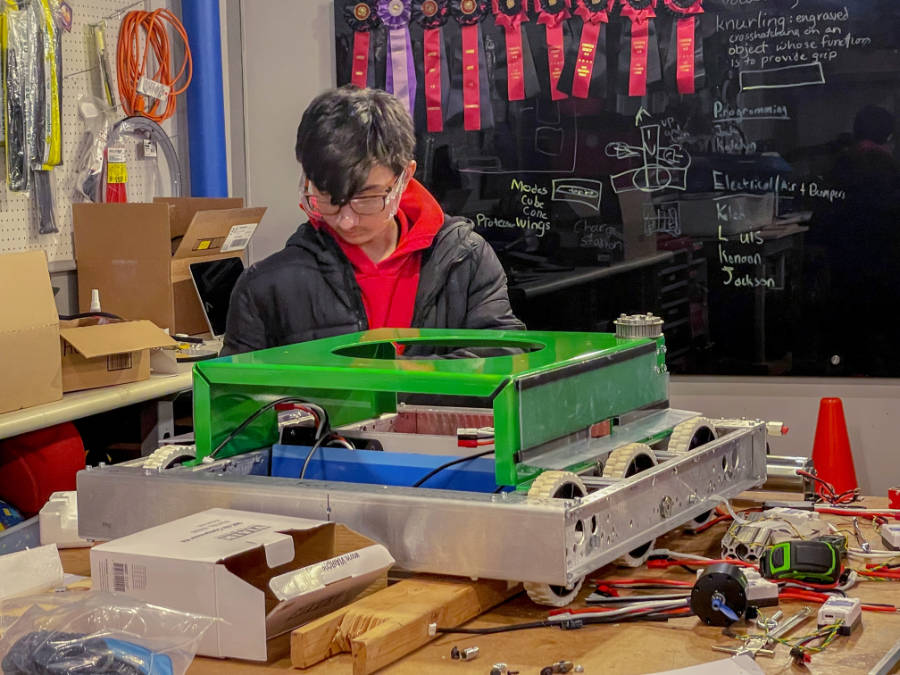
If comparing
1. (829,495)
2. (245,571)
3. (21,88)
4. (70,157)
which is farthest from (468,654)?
(70,157)

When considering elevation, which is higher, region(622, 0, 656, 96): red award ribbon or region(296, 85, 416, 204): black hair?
region(622, 0, 656, 96): red award ribbon

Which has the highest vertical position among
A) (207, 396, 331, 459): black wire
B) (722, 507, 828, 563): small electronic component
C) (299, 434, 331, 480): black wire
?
(207, 396, 331, 459): black wire

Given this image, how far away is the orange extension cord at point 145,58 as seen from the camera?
383 centimetres

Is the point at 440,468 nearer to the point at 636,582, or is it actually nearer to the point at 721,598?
the point at 636,582

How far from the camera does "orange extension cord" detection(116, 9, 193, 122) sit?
3.83 m

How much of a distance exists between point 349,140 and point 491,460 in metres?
1.29

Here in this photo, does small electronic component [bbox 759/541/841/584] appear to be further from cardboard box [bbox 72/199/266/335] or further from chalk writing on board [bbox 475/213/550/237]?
chalk writing on board [bbox 475/213/550/237]

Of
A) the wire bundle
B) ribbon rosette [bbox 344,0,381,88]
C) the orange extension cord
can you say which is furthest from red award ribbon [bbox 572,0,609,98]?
the wire bundle

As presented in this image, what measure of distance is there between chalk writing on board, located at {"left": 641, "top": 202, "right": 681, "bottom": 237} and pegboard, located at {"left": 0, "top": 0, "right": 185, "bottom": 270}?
1701mm

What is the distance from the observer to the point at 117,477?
1.49 meters

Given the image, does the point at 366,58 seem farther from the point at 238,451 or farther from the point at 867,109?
the point at 238,451

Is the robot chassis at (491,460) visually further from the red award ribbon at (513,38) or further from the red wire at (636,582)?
the red award ribbon at (513,38)

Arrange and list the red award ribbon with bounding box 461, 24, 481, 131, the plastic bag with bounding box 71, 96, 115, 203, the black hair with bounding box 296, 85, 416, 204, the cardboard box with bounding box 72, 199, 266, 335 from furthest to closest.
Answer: the red award ribbon with bounding box 461, 24, 481, 131, the plastic bag with bounding box 71, 96, 115, 203, the cardboard box with bounding box 72, 199, 266, 335, the black hair with bounding box 296, 85, 416, 204

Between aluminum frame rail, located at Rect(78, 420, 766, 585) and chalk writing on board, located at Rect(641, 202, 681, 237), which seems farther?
chalk writing on board, located at Rect(641, 202, 681, 237)
